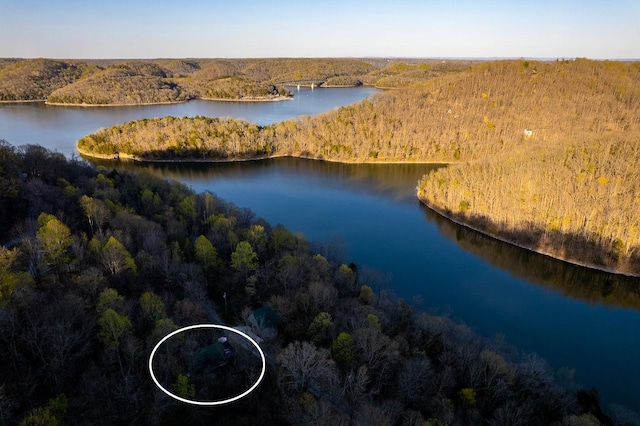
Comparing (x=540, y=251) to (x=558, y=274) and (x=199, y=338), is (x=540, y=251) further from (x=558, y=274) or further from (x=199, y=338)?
(x=199, y=338)

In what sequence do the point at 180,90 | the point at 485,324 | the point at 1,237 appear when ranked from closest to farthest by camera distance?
the point at 1,237
the point at 485,324
the point at 180,90

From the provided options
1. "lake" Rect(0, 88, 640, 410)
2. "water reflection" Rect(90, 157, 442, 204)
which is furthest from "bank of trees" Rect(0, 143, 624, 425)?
"water reflection" Rect(90, 157, 442, 204)

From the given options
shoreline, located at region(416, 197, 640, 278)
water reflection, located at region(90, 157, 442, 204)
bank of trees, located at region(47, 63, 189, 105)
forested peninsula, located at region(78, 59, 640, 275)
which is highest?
bank of trees, located at region(47, 63, 189, 105)

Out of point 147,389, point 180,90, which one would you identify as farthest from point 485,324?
point 180,90

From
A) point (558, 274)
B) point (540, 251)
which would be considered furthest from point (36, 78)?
point (558, 274)

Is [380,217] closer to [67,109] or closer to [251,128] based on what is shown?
[251,128]

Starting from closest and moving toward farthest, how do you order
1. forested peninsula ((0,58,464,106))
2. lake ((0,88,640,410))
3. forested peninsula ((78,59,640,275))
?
lake ((0,88,640,410)), forested peninsula ((78,59,640,275)), forested peninsula ((0,58,464,106))

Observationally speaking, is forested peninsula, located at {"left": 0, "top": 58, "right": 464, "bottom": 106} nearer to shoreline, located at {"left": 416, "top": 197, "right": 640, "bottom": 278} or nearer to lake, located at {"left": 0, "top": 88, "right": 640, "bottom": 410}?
lake, located at {"left": 0, "top": 88, "right": 640, "bottom": 410}
